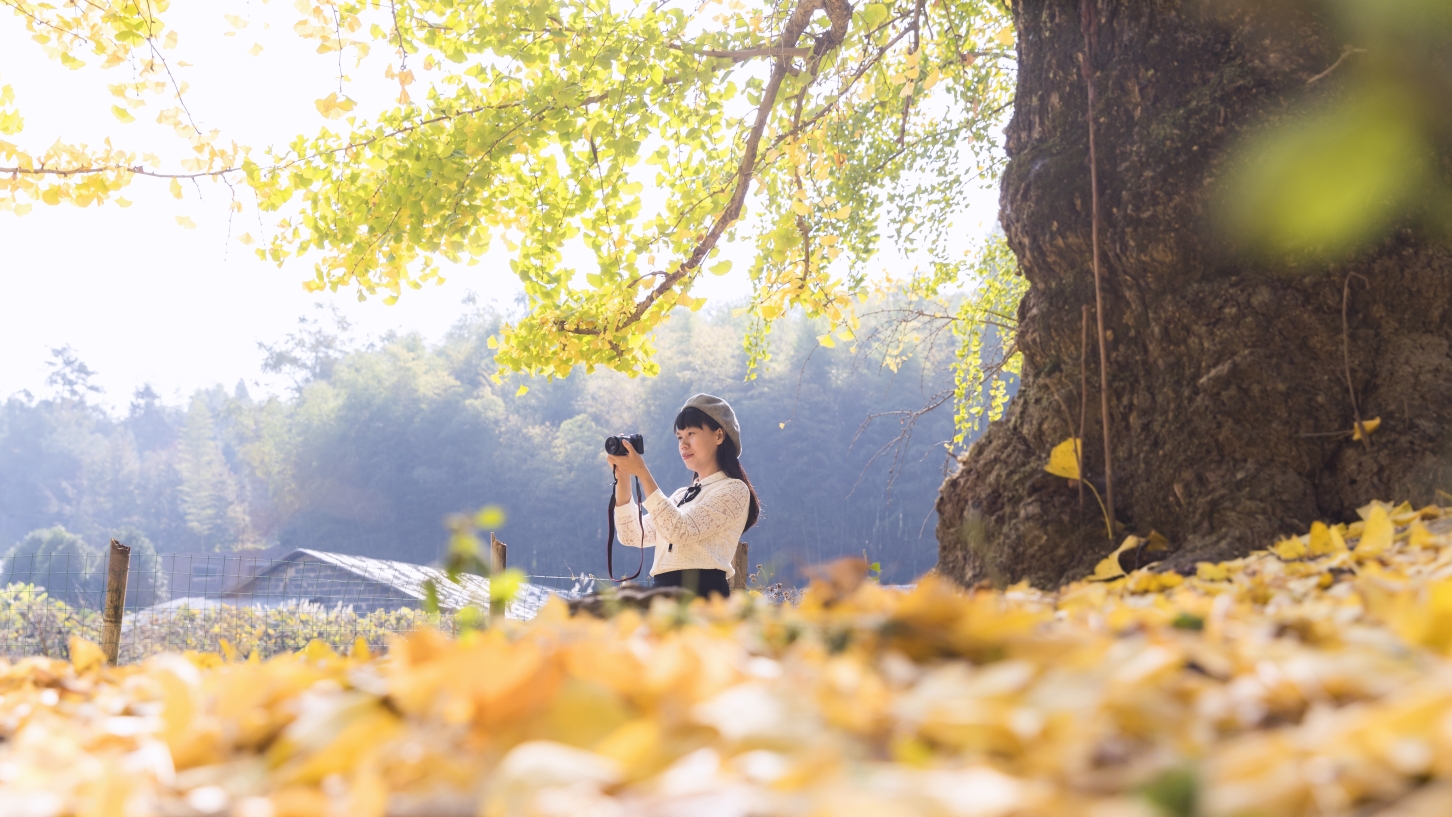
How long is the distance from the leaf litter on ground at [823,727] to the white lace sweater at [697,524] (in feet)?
7.73

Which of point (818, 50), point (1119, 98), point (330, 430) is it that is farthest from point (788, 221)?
point (330, 430)

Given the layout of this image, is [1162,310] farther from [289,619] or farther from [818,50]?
[289,619]

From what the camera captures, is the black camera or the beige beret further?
the beige beret

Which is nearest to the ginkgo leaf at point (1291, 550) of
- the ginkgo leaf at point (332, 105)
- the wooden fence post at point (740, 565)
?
the ginkgo leaf at point (332, 105)

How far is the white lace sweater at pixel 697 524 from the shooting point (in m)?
3.18

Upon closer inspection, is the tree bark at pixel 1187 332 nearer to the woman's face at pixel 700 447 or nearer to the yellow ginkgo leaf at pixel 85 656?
the woman's face at pixel 700 447

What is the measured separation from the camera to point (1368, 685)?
55 centimetres

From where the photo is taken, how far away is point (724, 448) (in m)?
3.70

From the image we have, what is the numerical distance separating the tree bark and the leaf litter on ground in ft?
4.38

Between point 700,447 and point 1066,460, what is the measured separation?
1.70m

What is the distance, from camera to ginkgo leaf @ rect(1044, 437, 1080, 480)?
2.12m

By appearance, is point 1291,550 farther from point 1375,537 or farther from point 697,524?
point 697,524

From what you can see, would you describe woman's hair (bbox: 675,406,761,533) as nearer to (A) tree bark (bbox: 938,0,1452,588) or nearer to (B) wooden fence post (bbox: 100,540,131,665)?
(A) tree bark (bbox: 938,0,1452,588)

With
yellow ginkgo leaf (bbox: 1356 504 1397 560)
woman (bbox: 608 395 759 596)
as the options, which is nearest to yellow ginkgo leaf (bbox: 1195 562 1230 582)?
yellow ginkgo leaf (bbox: 1356 504 1397 560)
